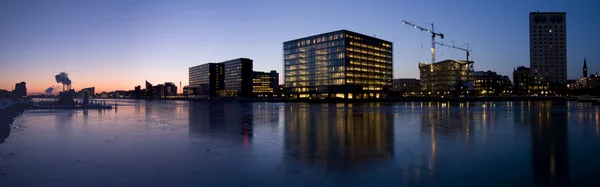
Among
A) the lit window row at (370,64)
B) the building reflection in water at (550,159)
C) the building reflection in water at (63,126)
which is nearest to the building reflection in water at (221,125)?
the building reflection in water at (63,126)

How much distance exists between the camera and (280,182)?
10562 mm

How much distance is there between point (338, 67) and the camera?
163000 mm

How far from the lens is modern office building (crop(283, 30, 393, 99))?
162m

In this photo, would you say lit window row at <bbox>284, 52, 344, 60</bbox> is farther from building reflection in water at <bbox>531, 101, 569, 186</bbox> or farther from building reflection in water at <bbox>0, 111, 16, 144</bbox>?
building reflection in water at <bbox>531, 101, 569, 186</bbox>

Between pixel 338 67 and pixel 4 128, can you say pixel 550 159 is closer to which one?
pixel 4 128

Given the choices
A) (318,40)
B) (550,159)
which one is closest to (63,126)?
(550,159)

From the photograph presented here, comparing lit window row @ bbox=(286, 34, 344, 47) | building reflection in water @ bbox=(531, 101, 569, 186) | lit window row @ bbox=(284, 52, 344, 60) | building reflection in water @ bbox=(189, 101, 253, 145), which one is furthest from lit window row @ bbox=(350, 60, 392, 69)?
building reflection in water @ bbox=(531, 101, 569, 186)

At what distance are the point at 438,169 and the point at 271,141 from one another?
10103 millimetres

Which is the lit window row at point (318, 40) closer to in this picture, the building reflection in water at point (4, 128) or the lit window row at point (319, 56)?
the lit window row at point (319, 56)

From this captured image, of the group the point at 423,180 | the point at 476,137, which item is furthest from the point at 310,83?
the point at 423,180

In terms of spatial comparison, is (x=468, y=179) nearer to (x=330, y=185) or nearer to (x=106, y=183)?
(x=330, y=185)

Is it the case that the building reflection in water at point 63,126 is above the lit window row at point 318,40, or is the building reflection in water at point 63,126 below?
below

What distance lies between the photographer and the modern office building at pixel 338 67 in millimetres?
162375

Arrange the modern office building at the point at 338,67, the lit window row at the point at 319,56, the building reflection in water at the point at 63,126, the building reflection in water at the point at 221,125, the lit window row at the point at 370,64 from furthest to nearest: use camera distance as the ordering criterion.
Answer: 1. the lit window row at the point at 370,64
2. the lit window row at the point at 319,56
3. the modern office building at the point at 338,67
4. the building reflection in water at the point at 63,126
5. the building reflection in water at the point at 221,125
